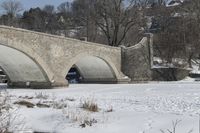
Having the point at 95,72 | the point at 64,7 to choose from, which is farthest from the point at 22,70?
the point at 64,7

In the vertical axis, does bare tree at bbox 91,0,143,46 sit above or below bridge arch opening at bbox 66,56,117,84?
above

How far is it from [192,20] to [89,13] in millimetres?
11811

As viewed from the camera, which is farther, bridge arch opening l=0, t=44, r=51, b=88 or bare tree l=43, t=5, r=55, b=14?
bare tree l=43, t=5, r=55, b=14

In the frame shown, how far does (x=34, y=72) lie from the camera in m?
30.7

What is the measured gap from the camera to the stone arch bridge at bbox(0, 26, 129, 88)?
88.9 ft

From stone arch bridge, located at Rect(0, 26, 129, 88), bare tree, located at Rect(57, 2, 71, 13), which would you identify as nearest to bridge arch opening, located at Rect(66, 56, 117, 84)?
stone arch bridge, located at Rect(0, 26, 129, 88)

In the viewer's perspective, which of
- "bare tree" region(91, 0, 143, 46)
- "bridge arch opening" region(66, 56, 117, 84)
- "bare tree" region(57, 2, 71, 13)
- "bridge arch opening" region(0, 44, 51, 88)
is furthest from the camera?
"bare tree" region(57, 2, 71, 13)

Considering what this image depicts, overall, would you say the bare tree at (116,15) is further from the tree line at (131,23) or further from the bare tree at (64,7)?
the bare tree at (64,7)

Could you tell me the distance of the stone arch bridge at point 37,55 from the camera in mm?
27094

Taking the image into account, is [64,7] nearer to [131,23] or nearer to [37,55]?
[131,23]

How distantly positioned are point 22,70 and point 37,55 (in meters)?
2.65

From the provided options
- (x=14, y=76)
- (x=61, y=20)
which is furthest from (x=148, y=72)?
(x=61, y=20)

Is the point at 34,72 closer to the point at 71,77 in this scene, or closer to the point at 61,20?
the point at 71,77

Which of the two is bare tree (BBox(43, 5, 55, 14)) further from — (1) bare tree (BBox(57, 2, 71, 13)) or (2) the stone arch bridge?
(2) the stone arch bridge
